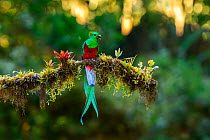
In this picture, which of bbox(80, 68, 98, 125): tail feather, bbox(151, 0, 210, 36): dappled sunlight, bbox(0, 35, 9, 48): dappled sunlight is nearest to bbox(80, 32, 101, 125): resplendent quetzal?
bbox(80, 68, 98, 125): tail feather

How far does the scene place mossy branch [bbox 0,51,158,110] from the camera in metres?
2.12

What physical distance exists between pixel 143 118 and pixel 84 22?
2.32m

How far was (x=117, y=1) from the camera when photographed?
824cm

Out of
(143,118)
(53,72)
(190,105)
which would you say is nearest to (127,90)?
(53,72)

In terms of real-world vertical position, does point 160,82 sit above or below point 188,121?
above

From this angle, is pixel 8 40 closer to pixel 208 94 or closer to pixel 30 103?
pixel 30 103

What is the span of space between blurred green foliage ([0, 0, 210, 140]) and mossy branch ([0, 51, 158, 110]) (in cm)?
300

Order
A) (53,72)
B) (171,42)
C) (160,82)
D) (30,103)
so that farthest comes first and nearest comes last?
(171,42) → (160,82) → (30,103) → (53,72)

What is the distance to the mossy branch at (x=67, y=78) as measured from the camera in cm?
212

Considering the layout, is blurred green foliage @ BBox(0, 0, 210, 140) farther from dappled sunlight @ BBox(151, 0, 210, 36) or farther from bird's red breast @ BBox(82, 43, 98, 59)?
bird's red breast @ BBox(82, 43, 98, 59)

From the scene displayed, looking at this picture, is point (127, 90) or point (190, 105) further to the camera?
point (190, 105)


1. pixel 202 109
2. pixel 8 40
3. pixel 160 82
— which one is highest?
pixel 8 40

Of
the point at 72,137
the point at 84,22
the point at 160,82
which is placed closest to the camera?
the point at 72,137

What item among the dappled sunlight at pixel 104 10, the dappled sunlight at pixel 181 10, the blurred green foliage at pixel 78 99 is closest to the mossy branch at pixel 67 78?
the blurred green foliage at pixel 78 99
